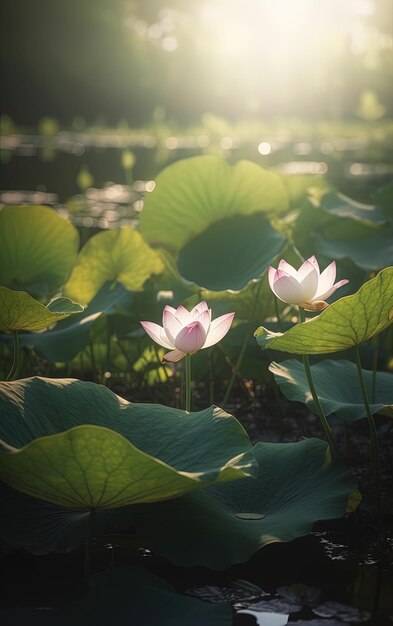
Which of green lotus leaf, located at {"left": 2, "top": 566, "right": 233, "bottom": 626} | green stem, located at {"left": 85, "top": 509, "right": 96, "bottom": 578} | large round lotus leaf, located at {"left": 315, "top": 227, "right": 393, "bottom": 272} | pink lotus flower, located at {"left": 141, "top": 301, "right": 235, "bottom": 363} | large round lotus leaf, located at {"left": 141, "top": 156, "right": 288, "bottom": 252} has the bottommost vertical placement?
green lotus leaf, located at {"left": 2, "top": 566, "right": 233, "bottom": 626}

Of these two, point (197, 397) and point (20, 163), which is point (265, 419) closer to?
point (197, 397)

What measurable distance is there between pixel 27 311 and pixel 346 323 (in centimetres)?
46

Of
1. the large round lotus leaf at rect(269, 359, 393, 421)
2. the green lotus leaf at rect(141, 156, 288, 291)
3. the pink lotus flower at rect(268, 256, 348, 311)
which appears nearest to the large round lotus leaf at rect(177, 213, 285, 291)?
the green lotus leaf at rect(141, 156, 288, 291)

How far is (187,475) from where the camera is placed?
95 cm

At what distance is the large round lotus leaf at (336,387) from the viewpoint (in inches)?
49.9

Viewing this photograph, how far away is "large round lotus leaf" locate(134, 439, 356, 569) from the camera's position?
1104 millimetres

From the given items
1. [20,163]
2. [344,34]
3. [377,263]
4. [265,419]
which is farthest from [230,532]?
[344,34]

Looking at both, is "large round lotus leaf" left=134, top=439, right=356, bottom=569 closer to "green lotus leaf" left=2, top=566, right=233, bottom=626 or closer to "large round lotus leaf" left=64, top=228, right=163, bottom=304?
"green lotus leaf" left=2, top=566, right=233, bottom=626

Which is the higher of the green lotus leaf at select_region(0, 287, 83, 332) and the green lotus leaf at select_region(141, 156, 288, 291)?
the green lotus leaf at select_region(141, 156, 288, 291)

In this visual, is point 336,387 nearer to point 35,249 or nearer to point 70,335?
point 70,335

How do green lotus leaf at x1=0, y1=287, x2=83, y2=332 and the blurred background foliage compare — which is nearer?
green lotus leaf at x1=0, y1=287, x2=83, y2=332

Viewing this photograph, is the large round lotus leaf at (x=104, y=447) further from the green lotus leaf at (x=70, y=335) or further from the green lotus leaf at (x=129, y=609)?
the green lotus leaf at (x=70, y=335)

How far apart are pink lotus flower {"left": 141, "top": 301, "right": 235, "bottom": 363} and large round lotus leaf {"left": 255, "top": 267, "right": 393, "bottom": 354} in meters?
0.06

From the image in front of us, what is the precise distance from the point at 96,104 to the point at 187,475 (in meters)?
20.7
